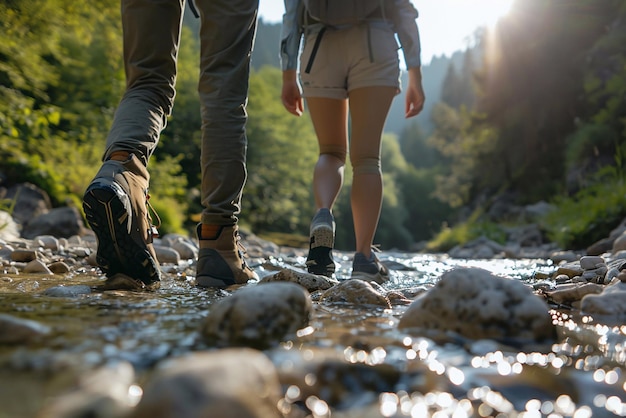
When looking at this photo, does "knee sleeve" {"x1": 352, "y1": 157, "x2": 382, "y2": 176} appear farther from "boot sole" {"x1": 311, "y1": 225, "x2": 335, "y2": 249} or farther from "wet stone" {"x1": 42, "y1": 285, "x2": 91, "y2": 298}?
"wet stone" {"x1": 42, "y1": 285, "x2": 91, "y2": 298}

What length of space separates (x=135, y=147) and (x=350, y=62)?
1.45m

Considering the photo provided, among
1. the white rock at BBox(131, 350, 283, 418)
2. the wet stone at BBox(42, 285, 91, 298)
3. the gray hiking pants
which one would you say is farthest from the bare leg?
the white rock at BBox(131, 350, 283, 418)

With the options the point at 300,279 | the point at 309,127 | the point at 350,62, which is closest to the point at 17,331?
the point at 300,279

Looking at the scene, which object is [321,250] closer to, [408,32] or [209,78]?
[209,78]

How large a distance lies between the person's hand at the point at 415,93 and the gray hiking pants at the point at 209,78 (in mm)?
1180

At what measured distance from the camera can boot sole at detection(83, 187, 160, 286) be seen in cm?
167

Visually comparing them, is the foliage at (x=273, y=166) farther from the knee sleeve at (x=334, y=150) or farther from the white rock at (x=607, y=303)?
the white rock at (x=607, y=303)

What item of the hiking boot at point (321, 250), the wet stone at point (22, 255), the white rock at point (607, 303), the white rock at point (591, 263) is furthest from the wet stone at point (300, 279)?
the wet stone at point (22, 255)

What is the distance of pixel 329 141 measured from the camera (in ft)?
9.79

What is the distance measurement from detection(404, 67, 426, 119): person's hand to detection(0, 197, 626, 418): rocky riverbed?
1.80m

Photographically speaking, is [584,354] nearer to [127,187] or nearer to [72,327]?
[72,327]

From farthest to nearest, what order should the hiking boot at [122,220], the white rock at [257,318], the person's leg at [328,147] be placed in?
the person's leg at [328,147] → the hiking boot at [122,220] → the white rock at [257,318]

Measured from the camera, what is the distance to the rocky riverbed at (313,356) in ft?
2.16

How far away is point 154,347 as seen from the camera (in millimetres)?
939
